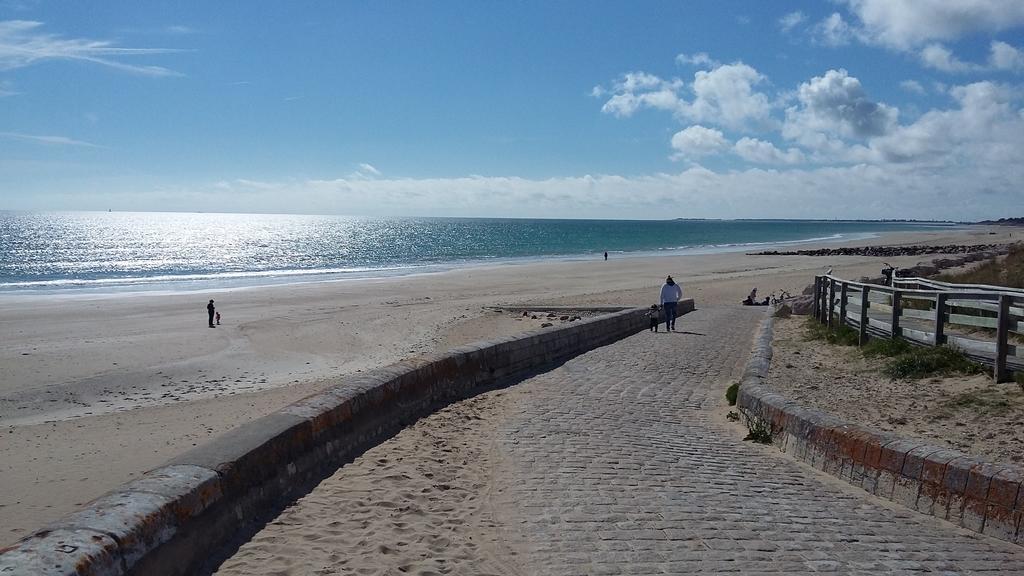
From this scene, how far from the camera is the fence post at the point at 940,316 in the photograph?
8807 mm

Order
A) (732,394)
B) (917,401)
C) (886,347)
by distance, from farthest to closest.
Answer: (886,347)
(732,394)
(917,401)

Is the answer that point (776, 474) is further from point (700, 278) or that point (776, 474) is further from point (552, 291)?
point (700, 278)

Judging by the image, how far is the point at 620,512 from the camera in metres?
5.18

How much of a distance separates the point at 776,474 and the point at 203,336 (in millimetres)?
18837

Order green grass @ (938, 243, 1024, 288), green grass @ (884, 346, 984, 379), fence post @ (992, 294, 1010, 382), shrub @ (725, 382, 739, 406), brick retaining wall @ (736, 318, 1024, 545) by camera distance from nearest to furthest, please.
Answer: brick retaining wall @ (736, 318, 1024, 545)
fence post @ (992, 294, 1010, 382)
green grass @ (884, 346, 984, 379)
shrub @ (725, 382, 739, 406)
green grass @ (938, 243, 1024, 288)

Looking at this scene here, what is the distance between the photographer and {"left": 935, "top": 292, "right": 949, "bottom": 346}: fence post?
8807mm

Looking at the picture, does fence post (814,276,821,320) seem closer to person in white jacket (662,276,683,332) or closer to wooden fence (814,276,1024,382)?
wooden fence (814,276,1024,382)

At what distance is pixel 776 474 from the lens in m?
6.31

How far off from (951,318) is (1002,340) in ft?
3.41

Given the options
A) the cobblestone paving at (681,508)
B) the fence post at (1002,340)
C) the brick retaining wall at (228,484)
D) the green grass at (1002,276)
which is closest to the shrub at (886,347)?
the fence post at (1002,340)

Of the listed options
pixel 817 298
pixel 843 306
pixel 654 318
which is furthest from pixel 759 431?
pixel 817 298

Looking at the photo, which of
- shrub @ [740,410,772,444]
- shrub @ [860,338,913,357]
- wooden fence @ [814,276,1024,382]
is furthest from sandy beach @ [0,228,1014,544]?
shrub @ [860,338,913,357]

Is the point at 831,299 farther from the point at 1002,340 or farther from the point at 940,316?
the point at 1002,340

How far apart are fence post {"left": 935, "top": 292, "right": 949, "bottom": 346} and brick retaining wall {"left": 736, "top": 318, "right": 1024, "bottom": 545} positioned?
9.38ft
